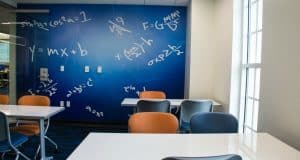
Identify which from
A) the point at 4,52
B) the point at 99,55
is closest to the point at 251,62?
the point at 99,55

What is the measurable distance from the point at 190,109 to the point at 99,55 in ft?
9.56

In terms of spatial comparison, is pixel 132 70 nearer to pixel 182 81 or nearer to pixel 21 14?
pixel 182 81

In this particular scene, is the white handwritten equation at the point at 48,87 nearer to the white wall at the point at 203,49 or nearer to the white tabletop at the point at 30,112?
the white tabletop at the point at 30,112

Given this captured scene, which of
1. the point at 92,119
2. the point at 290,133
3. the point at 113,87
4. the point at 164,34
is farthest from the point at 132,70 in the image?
the point at 290,133

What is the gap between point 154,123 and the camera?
8.24 ft

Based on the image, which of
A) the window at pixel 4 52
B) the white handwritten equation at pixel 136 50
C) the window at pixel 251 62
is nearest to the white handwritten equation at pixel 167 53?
the white handwritten equation at pixel 136 50

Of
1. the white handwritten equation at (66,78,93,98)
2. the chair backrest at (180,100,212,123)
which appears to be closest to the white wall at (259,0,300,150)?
the chair backrest at (180,100,212,123)

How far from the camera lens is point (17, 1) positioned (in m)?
5.96

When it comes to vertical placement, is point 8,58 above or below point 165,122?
above

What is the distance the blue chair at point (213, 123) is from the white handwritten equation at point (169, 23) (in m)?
3.76

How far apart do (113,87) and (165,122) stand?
3.73 m

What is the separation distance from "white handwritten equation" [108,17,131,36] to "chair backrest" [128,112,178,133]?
12.6 ft

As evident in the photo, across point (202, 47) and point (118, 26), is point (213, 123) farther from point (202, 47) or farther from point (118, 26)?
point (118, 26)

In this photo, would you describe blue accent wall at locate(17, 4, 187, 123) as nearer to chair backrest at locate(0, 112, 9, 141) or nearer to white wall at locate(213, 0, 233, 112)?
white wall at locate(213, 0, 233, 112)
